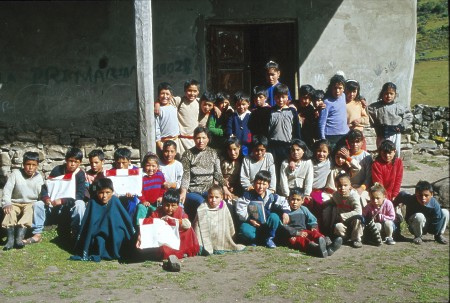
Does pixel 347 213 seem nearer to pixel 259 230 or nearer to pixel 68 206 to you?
pixel 259 230

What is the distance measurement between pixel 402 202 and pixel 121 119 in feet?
13.0

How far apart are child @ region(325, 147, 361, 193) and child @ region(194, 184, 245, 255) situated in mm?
1220

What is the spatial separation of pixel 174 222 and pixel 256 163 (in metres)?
1.32

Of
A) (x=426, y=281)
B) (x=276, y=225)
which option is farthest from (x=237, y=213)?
(x=426, y=281)

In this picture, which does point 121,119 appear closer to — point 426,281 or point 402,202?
point 402,202

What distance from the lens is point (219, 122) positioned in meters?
7.02

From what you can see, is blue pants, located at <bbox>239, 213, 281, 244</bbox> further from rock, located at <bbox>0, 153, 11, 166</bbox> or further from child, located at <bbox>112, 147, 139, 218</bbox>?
rock, located at <bbox>0, 153, 11, 166</bbox>

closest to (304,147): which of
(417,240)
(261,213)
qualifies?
(261,213)

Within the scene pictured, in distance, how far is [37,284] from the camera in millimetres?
5141

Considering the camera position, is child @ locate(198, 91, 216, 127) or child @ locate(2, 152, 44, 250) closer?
child @ locate(2, 152, 44, 250)

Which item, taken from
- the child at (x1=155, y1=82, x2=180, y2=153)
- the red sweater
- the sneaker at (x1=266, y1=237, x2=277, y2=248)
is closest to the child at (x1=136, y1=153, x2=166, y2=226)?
the child at (x1=155, y1=82, x2=180, y2=153)

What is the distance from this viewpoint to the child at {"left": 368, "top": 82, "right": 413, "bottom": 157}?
24.4ft

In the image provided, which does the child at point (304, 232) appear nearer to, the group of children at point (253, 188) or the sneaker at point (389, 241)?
the group of children at point (253, 188)

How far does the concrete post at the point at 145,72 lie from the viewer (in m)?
6.11
